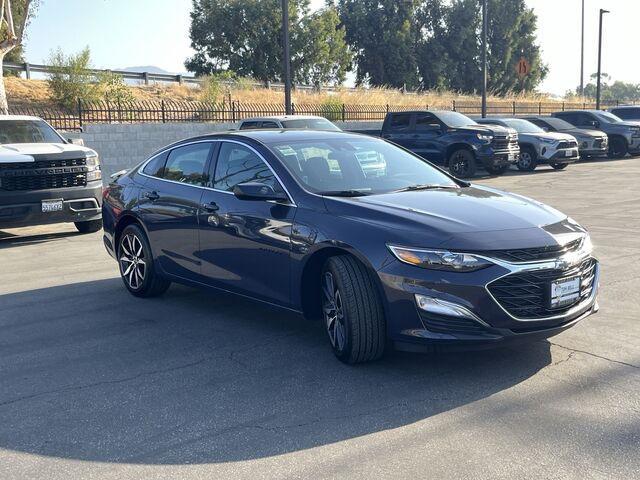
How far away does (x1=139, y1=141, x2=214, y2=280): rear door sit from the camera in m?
6.46

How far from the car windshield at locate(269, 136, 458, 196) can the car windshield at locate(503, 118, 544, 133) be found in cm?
1717

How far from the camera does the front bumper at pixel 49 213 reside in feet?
34.1

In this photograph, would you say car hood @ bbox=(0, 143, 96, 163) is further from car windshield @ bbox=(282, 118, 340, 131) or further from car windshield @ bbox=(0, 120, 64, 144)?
car windshield @ bbox=(282, 118, 340, 131)

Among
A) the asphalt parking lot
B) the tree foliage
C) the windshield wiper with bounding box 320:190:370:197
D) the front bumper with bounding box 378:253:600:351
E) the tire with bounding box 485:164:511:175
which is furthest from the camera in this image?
the tree foliage

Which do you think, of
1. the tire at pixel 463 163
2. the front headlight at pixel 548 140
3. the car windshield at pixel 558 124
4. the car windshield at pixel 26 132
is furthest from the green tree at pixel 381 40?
the car windshield at pixel 26 132

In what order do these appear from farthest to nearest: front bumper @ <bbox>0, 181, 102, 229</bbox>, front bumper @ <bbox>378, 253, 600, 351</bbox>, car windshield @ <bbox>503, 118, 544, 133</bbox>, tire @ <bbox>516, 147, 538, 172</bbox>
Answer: car windshield @ <bbox>503, 118, 544, 133</bbox>
tire @ <bbox>516, 147, 538, 172</bbox>
front bumper @ <bbox>0, 181, 102, 229</bbox>
front bumper @ <bbox>378, 253, 600, 351</bbox>

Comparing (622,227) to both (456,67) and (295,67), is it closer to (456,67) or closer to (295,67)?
(295,67)

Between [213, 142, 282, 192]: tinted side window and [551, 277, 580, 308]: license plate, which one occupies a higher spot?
[213, 142, 282, 192]: tinted side window

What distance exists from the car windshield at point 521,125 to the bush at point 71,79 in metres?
15.4

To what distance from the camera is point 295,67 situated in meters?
52.7

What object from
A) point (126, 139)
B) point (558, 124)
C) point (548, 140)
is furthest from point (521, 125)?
point (126, 139)

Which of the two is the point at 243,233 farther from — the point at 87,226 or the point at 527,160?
the point at 527,160

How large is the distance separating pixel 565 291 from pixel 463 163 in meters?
15.6

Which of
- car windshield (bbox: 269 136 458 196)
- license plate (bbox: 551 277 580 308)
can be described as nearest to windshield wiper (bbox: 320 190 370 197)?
car windshield (bbox: 269 136 458 196)
